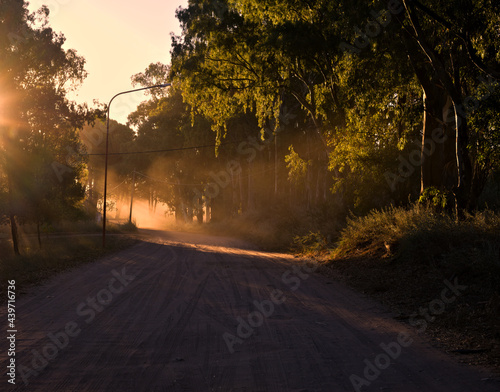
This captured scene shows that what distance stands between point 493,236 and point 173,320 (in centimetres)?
738

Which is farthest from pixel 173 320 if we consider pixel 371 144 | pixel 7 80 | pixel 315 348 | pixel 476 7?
pixel 7 80

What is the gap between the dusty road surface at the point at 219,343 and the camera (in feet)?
17.0

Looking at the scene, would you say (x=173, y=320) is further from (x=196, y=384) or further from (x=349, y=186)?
(x=349, y=186)

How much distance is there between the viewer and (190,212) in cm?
6638

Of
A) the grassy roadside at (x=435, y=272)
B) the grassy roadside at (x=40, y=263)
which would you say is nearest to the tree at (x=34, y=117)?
the grassy roadside at (x=40, y=263)

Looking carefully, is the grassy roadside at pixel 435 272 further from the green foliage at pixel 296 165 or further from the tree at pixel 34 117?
the tree at pixel 34 117

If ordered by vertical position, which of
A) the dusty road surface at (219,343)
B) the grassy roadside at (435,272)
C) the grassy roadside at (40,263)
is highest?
the grassy roadside at (435,272)

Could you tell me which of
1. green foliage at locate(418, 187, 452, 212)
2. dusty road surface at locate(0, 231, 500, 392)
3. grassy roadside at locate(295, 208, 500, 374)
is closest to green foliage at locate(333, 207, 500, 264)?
grassy roadside at locate(295, 208, 500, 374)

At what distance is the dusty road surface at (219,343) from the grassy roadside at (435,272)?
1.48ft

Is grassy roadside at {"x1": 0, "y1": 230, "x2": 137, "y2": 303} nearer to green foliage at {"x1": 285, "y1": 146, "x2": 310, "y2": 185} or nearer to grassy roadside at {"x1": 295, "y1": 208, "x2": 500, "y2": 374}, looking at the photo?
grassy roadside at {"x1": 295, "y1": 208, "x2": 500, "y2": 374}

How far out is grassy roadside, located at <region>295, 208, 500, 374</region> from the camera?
23.3 feet

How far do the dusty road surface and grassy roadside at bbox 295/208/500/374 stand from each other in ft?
1.48

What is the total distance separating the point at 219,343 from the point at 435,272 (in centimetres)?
602

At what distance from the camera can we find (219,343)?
22.0 ft
